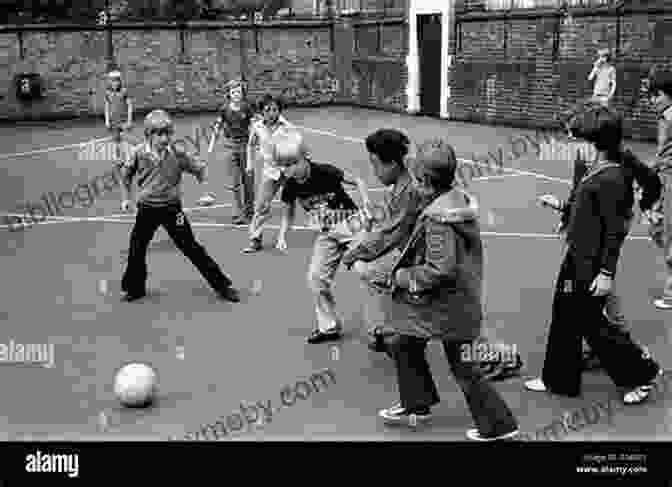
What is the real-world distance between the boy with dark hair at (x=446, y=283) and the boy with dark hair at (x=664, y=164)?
3313mm

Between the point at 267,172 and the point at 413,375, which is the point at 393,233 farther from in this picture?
the point at 267,172

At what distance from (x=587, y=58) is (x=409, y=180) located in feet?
56.3

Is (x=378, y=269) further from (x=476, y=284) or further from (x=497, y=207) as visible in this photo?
(x=497, y=207)

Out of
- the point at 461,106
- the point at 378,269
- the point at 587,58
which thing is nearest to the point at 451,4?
the point at 461,106

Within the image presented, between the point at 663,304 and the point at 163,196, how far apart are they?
4.70 metres

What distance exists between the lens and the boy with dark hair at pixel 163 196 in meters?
9.03

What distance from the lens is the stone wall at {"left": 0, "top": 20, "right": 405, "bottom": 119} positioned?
99.9 feet

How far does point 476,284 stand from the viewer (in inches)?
216

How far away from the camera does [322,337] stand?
312 inches

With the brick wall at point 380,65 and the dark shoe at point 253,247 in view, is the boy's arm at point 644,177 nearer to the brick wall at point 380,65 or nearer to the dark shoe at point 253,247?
the dark shoe at point 253,247

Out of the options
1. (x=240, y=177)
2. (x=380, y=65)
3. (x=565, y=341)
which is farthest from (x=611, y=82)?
(x=565, y=341)

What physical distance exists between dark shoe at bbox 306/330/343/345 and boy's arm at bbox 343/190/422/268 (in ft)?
6.17

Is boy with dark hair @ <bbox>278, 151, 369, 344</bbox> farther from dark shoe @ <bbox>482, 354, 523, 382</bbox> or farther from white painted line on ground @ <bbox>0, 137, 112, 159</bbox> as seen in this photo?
white painted line on ground @ <bbox>0, 137, 112, 159</bbox>
